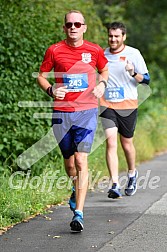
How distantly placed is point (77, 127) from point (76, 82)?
44 cm

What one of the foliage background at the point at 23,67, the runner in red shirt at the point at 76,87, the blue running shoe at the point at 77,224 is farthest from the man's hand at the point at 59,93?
the foliage background at the point at 23,67

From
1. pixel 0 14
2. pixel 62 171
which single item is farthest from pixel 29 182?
pixel 0 14

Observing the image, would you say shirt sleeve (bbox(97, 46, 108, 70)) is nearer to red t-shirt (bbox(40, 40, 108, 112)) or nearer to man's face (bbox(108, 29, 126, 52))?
red t-shirt (bbox(40, 40, 108, 112))

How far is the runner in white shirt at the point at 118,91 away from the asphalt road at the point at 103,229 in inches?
18.5

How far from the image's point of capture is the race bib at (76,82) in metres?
7.70

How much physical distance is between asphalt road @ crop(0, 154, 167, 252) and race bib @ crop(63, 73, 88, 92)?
1.34 meters

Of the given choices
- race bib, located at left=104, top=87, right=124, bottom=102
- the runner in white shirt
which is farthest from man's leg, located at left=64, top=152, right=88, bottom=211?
race bib, located at left=104, top=87, right=124, bottom=102

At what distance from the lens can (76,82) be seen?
7.70m

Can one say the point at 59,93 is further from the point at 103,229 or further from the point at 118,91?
the point at 118,91

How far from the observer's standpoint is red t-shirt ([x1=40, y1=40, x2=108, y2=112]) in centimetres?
773

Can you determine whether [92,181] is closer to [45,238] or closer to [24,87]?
[24,87]

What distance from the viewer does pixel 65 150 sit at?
314 inches

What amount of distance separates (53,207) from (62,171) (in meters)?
1.57

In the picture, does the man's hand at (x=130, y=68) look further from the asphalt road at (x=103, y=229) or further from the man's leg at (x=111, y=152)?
the asphalt road at (x=103, y=229)
